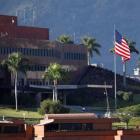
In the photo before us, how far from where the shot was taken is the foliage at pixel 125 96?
385 ft

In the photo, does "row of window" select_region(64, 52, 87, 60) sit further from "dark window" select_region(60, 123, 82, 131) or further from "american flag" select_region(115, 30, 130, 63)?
"dark window" select_region(60, 123, 82, 131)

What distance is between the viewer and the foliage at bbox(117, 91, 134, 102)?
385 feet

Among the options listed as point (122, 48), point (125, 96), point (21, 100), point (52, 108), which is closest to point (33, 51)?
point (21, 100)

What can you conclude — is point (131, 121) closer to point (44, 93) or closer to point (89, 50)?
point (44, 93)

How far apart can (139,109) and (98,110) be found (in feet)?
37.0

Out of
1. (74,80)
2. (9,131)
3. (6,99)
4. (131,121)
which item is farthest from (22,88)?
(9,131)

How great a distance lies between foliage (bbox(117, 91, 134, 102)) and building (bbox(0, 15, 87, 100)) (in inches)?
619

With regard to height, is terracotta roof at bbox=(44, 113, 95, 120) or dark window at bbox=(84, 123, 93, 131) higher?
terracotta roof at bbox=(44, 113, 95, 120)

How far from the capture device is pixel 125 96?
11750cm

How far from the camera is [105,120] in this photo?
68250 millimetres

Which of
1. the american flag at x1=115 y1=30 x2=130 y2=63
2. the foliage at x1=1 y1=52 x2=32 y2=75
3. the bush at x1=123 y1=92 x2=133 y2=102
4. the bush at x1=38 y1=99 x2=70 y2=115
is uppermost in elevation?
the american flag at x1=115 y1=30 x2=130 y2=63

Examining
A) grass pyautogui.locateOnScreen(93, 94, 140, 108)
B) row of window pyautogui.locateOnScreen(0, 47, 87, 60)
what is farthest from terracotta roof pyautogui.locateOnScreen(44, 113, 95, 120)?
row of window pyautogui.locateOnScreen(0, 47, 87, 60)

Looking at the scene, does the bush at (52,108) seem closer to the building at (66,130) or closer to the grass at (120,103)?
the building at (66,130)

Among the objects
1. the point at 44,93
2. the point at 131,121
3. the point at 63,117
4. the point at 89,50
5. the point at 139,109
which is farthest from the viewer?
the point at 89,50
